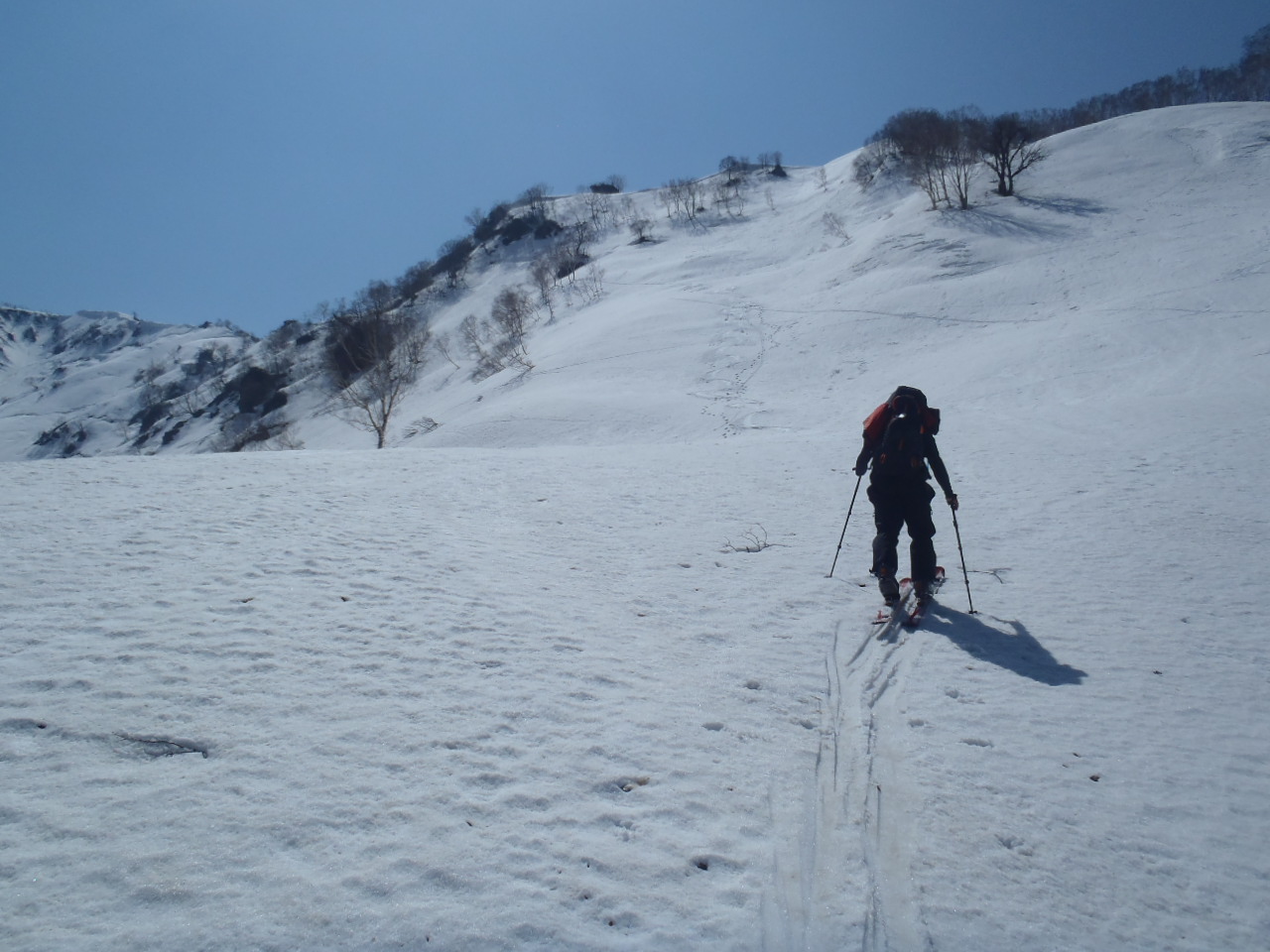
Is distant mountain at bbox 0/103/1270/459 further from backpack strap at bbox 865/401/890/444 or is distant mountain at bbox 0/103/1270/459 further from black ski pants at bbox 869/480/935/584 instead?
black ski pants at bbox 869/480/935/584

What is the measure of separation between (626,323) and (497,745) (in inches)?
1564

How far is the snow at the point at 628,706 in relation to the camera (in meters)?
2.92

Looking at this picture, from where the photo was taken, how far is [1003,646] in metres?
5.66

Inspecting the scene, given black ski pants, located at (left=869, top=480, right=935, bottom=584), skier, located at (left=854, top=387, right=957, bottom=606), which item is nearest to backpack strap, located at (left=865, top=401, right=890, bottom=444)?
skier, located at (left=854, top=387, right=957, bottom=606)

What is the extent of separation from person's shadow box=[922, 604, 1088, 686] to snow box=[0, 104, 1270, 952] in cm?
4

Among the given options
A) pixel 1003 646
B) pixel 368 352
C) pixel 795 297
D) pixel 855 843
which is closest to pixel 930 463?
pixel 1003 646

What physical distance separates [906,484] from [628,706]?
3.76 m

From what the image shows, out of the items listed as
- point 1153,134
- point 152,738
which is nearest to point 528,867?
point 152,738

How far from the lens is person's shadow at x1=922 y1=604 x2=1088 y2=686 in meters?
5.12

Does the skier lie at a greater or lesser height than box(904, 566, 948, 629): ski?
greater

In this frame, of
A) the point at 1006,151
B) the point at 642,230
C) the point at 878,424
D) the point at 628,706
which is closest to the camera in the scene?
the point at 628,706

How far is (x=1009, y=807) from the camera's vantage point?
365 cm

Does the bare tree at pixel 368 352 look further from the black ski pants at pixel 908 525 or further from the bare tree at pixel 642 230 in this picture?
the black ski pants at pixel 908 525

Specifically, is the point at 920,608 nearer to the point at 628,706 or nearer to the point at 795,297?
the point at 628,706
